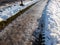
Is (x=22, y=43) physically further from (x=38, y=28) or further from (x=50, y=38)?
(x=38, y=28)

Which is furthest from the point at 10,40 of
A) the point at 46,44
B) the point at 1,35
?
the point at 46,44

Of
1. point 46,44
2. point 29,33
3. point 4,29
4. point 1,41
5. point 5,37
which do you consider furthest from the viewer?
point 4,29

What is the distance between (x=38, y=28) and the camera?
8320mm

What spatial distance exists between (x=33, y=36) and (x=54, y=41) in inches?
38.3

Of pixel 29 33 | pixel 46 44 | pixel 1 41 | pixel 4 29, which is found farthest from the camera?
pixel 4 29

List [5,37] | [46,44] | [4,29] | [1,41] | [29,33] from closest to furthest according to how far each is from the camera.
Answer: [46,44], [1,41], [5,37], [29,33], [4,29]

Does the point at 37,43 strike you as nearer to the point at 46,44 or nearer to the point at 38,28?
the point at 46,44

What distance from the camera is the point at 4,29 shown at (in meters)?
8.12

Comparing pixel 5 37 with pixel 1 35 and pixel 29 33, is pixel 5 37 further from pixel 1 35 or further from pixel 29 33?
pixel 29 33

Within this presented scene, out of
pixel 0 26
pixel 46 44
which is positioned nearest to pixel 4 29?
pixel 0 26

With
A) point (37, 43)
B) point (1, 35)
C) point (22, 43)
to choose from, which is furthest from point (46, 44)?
point (1, 35)

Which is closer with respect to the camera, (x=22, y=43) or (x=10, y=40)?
(x=22, y=43)

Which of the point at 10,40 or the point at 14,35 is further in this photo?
the point at 14,35

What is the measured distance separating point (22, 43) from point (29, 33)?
1350mm
